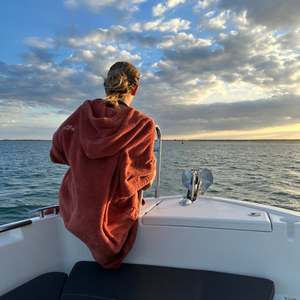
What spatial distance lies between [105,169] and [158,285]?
683 mm

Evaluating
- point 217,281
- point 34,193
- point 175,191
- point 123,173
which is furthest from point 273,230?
point 34,193

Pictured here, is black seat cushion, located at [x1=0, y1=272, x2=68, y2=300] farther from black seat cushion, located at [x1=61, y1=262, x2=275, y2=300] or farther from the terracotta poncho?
the terracotta poncho

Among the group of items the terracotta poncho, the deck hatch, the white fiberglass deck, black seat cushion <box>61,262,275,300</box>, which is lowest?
black seat cushion <box>61,262,275,300</box>

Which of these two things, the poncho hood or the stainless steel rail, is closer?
the poncho hood

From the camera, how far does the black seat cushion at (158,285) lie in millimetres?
1266

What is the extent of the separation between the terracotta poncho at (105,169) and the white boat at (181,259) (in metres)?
0.17

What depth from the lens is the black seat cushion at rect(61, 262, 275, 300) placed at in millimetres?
1266

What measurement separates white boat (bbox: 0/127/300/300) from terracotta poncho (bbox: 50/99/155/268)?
6.9 inches

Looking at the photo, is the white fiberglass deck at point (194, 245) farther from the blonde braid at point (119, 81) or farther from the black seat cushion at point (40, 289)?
the blonde braid at point (119, 81)

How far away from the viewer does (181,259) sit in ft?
5.13

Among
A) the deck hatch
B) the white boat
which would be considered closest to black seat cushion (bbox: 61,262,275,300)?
the white boat

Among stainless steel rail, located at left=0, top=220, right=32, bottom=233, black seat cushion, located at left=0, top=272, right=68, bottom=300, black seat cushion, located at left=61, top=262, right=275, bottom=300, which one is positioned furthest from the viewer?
stainless steel rail, located at left=0, top=220, right=32, bottom=233

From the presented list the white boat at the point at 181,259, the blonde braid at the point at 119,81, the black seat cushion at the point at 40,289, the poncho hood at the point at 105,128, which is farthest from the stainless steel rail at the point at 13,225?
the blonde braid at the point at 119,81

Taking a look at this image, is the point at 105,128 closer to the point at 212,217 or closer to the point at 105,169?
the point at 105,169
